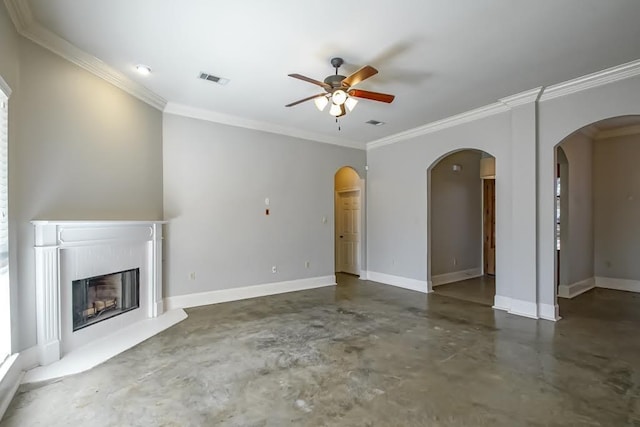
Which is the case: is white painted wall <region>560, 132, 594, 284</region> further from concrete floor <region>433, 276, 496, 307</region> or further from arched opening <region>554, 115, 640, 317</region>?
concrete floor <region>433, 276, 496, 307</region>

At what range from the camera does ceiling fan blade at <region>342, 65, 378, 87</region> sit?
2949mm

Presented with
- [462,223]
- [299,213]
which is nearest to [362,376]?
[299,213]

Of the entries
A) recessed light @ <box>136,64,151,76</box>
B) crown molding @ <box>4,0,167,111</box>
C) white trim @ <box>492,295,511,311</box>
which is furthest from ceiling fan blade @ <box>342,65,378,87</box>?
white trim @ <box>492,295,511,311</box>

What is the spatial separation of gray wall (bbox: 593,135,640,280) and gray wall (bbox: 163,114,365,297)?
16.9ft

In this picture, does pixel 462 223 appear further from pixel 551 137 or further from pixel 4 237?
pixel 4 237

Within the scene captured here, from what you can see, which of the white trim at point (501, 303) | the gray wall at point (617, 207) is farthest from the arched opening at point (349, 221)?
the gray wall at point (617, 207)

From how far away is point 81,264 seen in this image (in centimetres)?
340

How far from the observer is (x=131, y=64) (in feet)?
11.6

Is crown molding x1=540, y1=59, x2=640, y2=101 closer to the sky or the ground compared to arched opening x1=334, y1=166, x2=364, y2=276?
closer to the sky

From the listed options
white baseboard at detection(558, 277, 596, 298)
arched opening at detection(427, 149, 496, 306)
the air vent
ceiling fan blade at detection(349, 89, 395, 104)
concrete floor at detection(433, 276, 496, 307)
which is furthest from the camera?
arched opening at detection(427, 149, 496, 306)

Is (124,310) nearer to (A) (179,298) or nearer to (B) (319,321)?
(A) (179,298)

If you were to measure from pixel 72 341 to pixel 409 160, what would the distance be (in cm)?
574

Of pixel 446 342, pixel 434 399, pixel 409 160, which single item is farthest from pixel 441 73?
pixel 434 399

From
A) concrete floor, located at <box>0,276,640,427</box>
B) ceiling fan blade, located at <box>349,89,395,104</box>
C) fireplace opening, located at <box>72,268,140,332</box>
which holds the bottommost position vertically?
concrete floor, located at <box>0,276,640,427</box>
